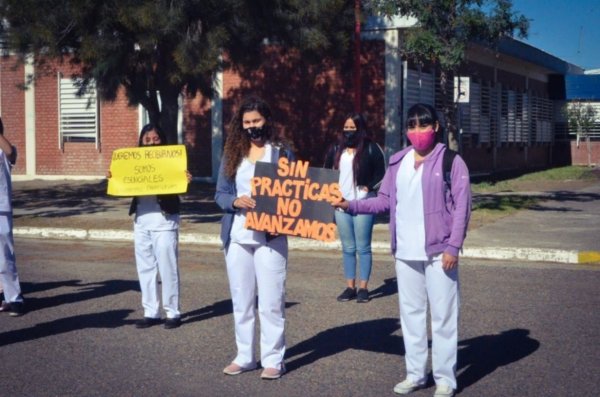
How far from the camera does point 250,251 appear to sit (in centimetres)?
610

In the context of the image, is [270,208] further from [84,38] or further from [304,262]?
[84,38]

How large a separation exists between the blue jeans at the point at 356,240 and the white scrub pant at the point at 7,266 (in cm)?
328

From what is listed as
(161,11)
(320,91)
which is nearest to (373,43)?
(320,91)

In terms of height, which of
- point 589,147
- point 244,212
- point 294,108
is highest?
point 294,108

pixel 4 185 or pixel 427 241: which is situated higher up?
pixel 4 185

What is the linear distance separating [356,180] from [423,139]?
3298 mm

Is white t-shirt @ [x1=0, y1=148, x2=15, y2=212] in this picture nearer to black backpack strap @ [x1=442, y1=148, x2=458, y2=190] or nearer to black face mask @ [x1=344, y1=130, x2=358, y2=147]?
black face mask @ [x1=344, y1=130, x2=358, y2=147]

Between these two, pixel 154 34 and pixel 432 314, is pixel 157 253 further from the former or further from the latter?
pixel 154 34

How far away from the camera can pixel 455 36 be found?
56.1 feet

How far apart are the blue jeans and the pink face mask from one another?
3469 mm

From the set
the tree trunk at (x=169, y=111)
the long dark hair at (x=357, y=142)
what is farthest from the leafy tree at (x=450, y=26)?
the long dark hair at (x=357, y=142)

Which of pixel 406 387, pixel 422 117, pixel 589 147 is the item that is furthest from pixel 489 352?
pixel 589 147

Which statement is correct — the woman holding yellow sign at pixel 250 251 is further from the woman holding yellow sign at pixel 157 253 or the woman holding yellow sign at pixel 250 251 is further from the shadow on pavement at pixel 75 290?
the shadow on pavement at pixel 75 290

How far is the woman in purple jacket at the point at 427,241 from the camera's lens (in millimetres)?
5422
